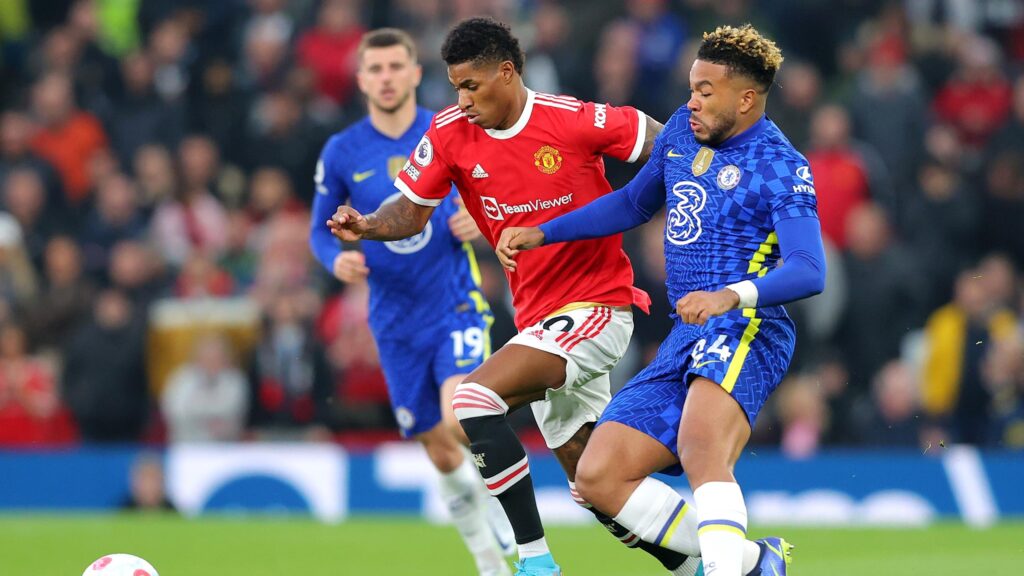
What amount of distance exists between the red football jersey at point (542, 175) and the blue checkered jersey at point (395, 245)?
5.45 ft

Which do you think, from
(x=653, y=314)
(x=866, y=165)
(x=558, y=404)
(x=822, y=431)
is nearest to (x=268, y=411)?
(x=653, y=314)

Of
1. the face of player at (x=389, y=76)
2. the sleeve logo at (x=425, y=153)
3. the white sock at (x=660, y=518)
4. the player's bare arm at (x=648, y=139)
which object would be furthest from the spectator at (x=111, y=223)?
the white sock at (x=660, y=518)

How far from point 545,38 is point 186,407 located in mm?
4964

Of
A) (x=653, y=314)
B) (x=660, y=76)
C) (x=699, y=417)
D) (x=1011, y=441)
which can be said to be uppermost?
(x=660, y=76)

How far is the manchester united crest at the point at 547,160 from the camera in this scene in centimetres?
755

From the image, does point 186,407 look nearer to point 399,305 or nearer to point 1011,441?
point 399,305

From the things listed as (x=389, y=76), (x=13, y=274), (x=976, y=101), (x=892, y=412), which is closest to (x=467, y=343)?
(x=389, y=76)

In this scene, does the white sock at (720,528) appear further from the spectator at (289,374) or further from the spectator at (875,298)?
the spectator at (289,374)

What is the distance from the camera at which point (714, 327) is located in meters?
6.80

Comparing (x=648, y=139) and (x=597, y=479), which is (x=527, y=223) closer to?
(x=648, y=139)

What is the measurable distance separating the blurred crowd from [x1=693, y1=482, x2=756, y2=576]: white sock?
277 inches

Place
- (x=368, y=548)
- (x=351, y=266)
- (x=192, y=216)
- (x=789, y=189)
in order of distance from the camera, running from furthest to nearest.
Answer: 1. (x=192, y=216)
2. (x=368, y=548)
3. (x=351, y=266)
4. (x=789, y=189)

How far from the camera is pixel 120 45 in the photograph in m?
17.7

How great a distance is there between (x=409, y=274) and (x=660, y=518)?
9.87 feet
